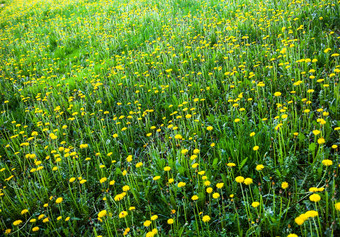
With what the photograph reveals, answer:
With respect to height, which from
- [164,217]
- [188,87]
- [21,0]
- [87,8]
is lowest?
[164,217]

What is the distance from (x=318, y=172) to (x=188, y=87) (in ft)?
7.55

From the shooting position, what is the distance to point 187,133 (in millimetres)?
3008

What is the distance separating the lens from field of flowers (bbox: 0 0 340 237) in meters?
2.15

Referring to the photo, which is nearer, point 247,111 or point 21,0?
point 247,111

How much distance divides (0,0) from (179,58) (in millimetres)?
21531

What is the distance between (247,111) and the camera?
3.25 meters

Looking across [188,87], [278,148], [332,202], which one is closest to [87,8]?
[188,87]

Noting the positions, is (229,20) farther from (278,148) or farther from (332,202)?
(332,202)

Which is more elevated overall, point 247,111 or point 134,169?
point 247,111

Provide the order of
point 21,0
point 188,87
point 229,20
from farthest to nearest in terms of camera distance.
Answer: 1. point 21,0
2. point 229,20
3. point 188,87

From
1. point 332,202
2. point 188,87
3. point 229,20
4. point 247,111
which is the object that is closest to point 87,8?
point 229,20

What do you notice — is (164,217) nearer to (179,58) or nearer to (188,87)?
(188,87)

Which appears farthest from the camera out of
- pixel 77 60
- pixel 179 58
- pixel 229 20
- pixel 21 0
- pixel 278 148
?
pixel 21 0

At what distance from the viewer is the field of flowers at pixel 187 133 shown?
2.15m
